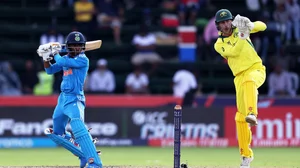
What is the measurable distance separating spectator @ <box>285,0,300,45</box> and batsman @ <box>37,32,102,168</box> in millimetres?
11704

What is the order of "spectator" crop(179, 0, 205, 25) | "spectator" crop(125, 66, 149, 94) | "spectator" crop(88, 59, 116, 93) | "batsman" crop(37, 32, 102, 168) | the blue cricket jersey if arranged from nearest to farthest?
"batsman" crop(37, 32, 102, 168) → the blue cricket jersey → "spectator" crop(88, 59, 116, 93) → "spectator" crop(125, 66, 149, 94) → "spectator" crop(179, 0, 205, 25)

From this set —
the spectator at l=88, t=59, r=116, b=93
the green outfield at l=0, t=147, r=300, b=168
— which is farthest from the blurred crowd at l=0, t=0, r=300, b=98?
the green outfield at l=0, t=147, r=300, b=168

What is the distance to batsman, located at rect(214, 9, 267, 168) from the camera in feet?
34.3

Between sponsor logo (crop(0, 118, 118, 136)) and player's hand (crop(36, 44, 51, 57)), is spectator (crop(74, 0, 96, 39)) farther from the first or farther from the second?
player's hand (crop(36, 44, 51, 57))

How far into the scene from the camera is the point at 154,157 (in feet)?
48.1

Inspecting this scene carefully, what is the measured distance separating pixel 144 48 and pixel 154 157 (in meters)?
5.80

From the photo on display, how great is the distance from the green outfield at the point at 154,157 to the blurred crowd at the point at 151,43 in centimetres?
236

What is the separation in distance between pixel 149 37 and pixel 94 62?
1720 millimetres

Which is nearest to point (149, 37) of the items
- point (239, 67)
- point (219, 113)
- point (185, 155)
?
point (219, 113)

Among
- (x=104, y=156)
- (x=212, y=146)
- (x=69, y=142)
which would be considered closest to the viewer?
(x=69, y=142)

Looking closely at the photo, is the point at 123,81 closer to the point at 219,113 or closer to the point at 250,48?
the point at 219,113

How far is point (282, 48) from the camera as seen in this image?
68.3 ft

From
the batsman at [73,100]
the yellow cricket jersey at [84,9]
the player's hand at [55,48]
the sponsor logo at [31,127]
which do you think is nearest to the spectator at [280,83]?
the sponsor logo at [31,127]


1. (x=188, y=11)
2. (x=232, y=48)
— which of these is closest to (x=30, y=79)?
(x=188, y=11)
